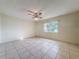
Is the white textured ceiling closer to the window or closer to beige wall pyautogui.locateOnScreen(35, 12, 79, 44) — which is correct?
beige wall pyautogui.locateOnScreen(35, 12, 79, 44)

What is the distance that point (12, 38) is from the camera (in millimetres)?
5805

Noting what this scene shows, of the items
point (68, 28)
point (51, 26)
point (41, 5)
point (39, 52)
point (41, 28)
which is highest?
point (41, 5)

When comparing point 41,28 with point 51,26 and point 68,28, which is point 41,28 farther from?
point 68,28

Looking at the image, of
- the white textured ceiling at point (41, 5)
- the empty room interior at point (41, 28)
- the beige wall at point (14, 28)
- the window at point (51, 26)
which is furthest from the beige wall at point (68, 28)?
the beige wall at point (14, 28)

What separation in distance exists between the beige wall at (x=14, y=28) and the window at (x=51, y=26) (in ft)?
6.63

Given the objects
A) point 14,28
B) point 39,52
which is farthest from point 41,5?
point 14,28

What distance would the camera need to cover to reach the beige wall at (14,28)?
17.3ft

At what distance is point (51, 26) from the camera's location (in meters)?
6.63

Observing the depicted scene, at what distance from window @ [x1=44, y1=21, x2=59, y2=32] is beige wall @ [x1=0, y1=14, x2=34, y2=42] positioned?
202 cm

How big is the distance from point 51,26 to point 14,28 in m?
3.76

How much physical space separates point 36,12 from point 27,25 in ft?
12.3

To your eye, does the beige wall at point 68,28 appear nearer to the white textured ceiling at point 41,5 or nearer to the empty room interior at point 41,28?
the empty room interior at point 41,28

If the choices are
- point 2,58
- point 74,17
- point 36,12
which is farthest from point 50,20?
point 2,58

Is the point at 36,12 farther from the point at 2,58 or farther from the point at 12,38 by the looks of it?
the point at 12,38
